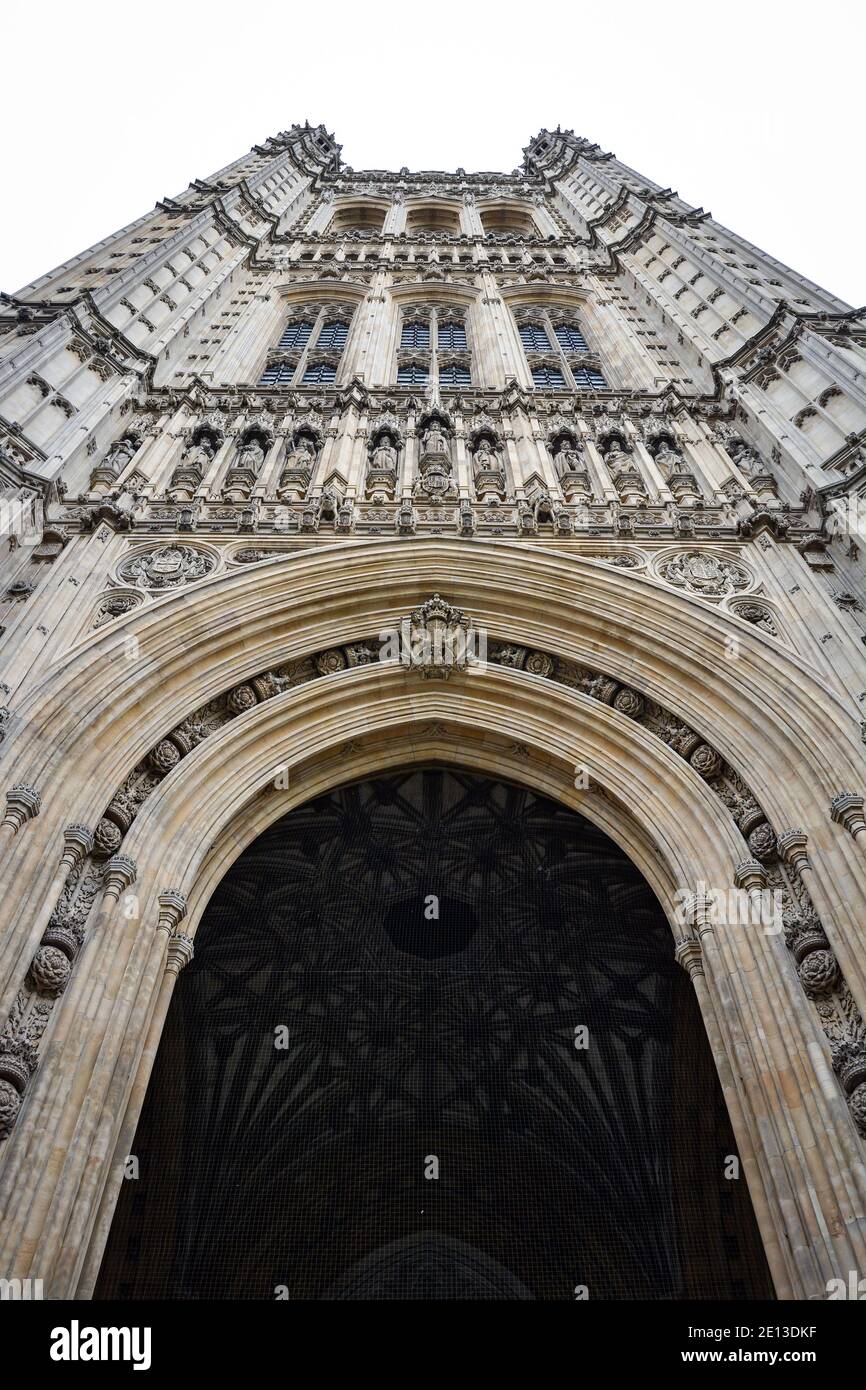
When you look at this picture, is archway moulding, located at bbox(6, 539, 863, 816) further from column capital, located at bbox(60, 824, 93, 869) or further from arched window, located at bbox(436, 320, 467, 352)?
arched window, located at bbox(436, 320, 467, 352)

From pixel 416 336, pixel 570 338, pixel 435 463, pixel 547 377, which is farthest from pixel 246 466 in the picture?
pixel 570 338

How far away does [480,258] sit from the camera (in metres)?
28.2

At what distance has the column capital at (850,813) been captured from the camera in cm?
851

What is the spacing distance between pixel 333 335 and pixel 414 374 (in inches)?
160

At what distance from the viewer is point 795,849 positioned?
8.79 meters

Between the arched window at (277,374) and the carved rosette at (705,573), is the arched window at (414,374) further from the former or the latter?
the carved rosette at (705,573)

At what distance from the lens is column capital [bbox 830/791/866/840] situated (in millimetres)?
8508

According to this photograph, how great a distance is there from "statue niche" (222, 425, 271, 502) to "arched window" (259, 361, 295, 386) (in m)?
3.91

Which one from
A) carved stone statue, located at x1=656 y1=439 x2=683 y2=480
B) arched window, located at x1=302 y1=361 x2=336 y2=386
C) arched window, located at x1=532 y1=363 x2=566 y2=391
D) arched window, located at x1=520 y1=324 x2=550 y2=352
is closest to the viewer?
carved stone statue, located at x1=656 y1=439 x2=683 y2=480

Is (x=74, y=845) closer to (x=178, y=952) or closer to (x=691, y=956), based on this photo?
(x=178, y=952)

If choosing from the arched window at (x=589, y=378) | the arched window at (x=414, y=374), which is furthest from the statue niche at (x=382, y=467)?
the arched window at (x=589, y=378)

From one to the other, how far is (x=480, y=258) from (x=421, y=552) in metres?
19.2

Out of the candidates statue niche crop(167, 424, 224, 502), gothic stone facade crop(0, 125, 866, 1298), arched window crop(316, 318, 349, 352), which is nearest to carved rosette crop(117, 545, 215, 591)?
gothic stone facade crop(0, 125, 866, 1298)

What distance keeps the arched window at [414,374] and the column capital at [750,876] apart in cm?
1349
